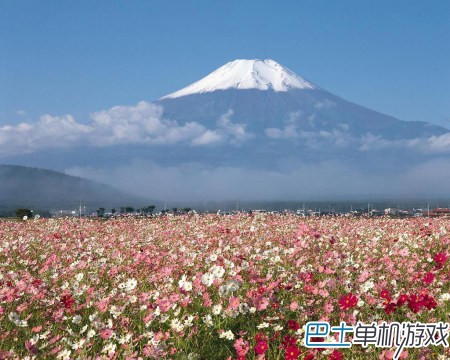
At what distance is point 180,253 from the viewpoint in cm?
1054

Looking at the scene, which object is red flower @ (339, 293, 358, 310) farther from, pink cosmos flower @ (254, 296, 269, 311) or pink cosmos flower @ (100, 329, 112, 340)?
pink cosmos flower @ (100, 329, 112, 340)

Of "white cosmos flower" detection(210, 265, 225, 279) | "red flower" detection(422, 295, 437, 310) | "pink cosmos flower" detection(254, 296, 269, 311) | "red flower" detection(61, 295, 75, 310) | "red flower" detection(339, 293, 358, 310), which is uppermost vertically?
"white cosmos flower" detection(210, 265, 225, 279)

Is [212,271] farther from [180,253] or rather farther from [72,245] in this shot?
[72,245]

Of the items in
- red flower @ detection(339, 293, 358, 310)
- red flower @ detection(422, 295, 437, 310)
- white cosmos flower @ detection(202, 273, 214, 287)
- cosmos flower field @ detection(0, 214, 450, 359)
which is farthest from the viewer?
white cosmos flower @ detection(202, 273, 214, 287)

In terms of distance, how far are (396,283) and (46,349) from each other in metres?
4.67

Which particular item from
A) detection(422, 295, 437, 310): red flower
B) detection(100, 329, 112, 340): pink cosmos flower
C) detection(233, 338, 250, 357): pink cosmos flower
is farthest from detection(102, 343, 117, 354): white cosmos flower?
detection(422, 295, 437, 310): red flower

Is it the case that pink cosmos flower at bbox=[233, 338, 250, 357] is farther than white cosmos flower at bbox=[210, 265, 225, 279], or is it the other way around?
white cosmos flower at bbox=[210, 265, 225, 279]

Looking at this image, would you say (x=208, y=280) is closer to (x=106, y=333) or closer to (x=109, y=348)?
(x=106, y=333)

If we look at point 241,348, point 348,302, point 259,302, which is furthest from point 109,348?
point 348,302

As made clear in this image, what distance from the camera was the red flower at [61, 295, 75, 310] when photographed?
258 inches

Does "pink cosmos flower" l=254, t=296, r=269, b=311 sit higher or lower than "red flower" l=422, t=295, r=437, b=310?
lower

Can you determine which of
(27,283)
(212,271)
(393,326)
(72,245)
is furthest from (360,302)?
(72,245)

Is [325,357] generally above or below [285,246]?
below

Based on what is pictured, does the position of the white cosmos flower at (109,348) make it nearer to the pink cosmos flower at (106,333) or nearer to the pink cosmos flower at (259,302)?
the pink cosmos flower at (106,333)
